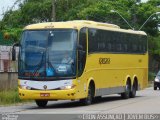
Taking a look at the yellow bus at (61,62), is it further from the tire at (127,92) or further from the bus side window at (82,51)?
the tire at (127,92)

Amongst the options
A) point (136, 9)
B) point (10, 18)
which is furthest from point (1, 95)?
point (136, 9)

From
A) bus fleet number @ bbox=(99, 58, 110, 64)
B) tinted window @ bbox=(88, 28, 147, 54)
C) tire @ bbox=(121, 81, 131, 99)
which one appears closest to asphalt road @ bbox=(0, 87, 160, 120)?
bus fleet number @ bbox=(99, 58, 110, 64)

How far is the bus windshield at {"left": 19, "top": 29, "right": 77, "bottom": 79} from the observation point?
22609mm

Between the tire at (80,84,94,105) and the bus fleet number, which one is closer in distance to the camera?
the tire at (80,84,94,105)

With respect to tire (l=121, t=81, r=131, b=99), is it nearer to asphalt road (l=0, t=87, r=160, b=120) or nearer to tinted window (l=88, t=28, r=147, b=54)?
tinted window (l=88, t=28, r=147, b=54)

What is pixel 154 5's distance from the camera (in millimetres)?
75312

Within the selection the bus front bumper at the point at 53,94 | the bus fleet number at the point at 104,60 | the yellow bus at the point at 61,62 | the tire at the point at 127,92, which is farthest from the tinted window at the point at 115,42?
the bus front bumper at the point at 53,94

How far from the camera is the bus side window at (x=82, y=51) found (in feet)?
75.7

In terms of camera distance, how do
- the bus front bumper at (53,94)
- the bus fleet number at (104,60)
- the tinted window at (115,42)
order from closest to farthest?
the bus front bumper at (53,94) < the tinted window at (115,42) < the bus fleet number at (104,60)

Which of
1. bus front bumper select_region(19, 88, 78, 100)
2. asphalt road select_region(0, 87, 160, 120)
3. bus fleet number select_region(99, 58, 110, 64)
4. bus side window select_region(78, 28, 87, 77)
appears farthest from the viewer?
bus fleet number select_region(99, 58, 110, 64)

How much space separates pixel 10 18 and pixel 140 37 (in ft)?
108

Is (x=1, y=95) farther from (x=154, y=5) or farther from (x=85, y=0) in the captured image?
(x=154, y=5)

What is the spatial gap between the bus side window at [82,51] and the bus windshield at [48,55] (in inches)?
15.1

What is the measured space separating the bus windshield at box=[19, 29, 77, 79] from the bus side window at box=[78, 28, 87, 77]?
384 millimetres
